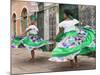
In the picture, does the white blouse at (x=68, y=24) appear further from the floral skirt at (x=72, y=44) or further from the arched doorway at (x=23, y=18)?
the arched doorway at (x=23, y=18)

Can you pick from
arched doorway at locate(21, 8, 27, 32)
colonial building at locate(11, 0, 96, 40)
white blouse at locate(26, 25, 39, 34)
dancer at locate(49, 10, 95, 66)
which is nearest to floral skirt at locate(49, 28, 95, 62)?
dancer at locate(49, 10, 95, 66)

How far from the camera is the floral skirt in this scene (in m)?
2.57

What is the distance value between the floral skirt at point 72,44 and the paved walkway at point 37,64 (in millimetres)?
82

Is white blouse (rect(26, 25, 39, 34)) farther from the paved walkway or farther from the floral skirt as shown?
the floral skirt

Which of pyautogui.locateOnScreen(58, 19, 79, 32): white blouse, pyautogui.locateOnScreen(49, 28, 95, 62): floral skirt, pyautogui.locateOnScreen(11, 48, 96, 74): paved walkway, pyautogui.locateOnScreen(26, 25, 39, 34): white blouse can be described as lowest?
pyautogui.locateOnScreen(11, 48, 96, 74): paved walkway

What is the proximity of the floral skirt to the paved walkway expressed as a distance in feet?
0.27

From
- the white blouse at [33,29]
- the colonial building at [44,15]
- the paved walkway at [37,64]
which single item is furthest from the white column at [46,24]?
the paved walkway at [37,64]

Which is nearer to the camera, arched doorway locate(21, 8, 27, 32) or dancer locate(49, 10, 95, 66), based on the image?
arched doorway locate(21, 8, 27, 32)

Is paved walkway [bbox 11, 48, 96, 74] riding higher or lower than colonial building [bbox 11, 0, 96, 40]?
lower

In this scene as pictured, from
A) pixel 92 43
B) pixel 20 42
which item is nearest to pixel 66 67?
pixel 92 43

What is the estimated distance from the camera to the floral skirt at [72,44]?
8.45 ft

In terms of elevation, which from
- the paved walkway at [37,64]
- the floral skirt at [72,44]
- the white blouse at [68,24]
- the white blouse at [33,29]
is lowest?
the paved walkway at [37,64]

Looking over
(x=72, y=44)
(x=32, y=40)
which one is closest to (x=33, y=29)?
(x=32, y=40)

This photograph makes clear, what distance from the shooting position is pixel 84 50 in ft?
8.77
